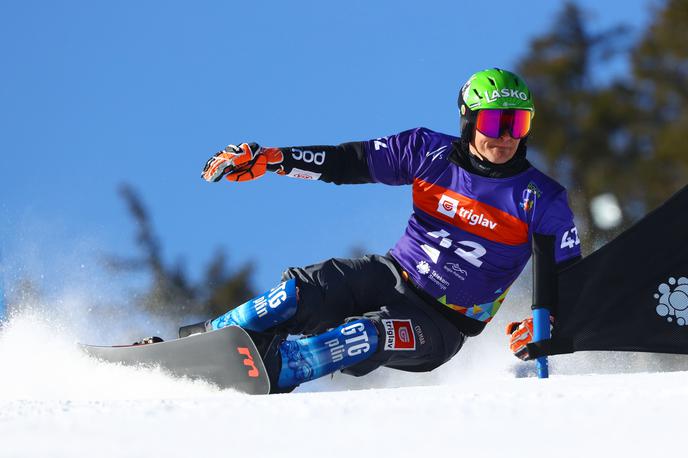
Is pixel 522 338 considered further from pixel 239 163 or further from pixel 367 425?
pixel 367 425

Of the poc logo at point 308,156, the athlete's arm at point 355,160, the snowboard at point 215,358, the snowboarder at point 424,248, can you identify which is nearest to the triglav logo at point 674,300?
the snowboarder at point 424,248

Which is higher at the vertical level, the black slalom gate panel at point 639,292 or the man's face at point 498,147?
the man's face at point 498,147

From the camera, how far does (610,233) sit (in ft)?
62.2

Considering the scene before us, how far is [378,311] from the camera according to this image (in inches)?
207

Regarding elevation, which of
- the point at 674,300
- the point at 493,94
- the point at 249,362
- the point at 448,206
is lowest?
the point at 249,362

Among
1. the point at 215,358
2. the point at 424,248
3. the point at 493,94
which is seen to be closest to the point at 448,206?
the point at 424,248

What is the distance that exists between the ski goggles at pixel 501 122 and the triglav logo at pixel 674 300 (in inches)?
46.4

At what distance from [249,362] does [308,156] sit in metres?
1.32

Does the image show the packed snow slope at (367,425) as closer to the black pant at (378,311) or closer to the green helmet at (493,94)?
the black pant at (378,311)

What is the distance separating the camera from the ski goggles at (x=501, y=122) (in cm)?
507

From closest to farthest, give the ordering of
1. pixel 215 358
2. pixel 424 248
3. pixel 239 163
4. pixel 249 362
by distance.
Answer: pixel 249 362 < pixel 215 358 < pixel 239 163 < pixel 424 248

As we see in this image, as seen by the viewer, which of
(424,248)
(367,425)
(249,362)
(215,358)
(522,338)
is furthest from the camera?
(424,248)

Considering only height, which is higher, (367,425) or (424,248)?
(424,248)

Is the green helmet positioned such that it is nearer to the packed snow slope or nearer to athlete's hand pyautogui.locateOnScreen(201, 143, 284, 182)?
athlete's hand pyautogui.locateOnScreen(201, 143, 284, 182)
